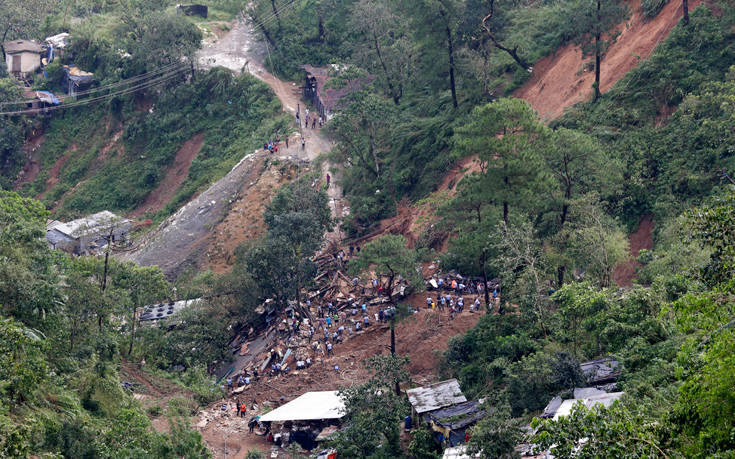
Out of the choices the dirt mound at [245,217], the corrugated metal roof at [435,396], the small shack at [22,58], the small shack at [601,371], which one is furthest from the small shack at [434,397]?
the small shack at [22,58]

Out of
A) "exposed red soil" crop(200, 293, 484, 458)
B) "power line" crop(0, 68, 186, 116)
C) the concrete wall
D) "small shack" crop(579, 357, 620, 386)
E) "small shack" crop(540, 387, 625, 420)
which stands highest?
the concrete wall

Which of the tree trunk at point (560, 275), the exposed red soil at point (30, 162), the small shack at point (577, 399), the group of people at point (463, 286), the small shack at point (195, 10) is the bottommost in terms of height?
the small shack at point (577, 399)

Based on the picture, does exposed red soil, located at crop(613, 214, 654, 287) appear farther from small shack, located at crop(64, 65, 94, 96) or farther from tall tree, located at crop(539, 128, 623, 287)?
small shack, located at crop(64, 65, 94, 96)

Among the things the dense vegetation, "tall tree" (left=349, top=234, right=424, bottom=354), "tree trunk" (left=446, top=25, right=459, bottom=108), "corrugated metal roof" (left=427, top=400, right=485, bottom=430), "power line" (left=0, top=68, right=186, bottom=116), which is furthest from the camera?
"power line" (left=0, top=68, right=186, bottom=116)

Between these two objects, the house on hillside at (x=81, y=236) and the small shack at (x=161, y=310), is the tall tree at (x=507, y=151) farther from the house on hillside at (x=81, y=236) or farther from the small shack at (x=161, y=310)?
the house on hillside at (x=81, y=236)

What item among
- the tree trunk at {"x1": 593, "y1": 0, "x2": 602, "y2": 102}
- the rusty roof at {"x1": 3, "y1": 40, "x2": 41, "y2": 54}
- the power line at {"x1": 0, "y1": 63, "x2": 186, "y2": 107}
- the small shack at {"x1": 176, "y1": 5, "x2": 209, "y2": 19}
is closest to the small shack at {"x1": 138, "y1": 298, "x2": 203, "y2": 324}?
the tree trunk at {"x1": 593, "y1": 0, "x2": 602, "y2": 102}

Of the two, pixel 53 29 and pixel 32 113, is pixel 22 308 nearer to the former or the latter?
pixel 32 113
